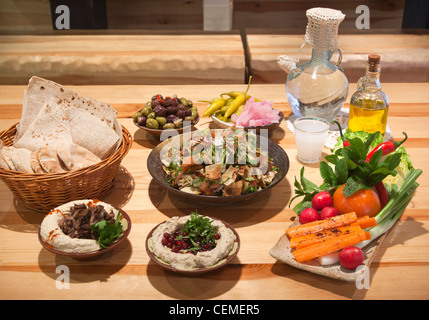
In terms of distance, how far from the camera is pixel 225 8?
12.1 feet

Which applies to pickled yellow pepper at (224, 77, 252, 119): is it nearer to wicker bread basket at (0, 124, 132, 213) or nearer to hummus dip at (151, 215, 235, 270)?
wicker bread basket at (0, 124, 132, 213)

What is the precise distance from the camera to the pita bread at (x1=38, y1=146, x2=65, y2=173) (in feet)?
4.63

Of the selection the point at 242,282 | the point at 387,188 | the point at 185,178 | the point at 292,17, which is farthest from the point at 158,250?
the point at 292,17

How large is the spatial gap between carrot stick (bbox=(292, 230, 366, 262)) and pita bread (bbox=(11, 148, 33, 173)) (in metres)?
0.83

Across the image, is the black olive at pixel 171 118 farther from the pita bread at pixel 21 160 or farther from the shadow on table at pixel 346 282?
the shadow on table at pixel 346 282

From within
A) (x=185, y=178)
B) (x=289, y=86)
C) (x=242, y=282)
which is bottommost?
(x=242, y=282)

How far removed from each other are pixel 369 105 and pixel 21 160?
A: 1.30 meters

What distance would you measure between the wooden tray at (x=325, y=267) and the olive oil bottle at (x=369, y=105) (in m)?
0.71

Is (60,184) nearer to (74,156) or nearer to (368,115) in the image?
(74,156)

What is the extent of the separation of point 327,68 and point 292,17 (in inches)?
119

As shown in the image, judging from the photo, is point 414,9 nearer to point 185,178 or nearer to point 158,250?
point 185,178

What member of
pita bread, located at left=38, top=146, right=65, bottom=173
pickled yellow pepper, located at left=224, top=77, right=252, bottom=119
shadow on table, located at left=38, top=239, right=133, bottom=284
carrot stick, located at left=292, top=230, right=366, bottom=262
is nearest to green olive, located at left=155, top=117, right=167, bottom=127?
pickled yellow pepper, located at left=224, top=77, right=252, bottom=119

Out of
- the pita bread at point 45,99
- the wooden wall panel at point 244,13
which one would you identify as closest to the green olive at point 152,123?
the pita bread at point 45,99

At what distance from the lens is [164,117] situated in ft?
6.25
